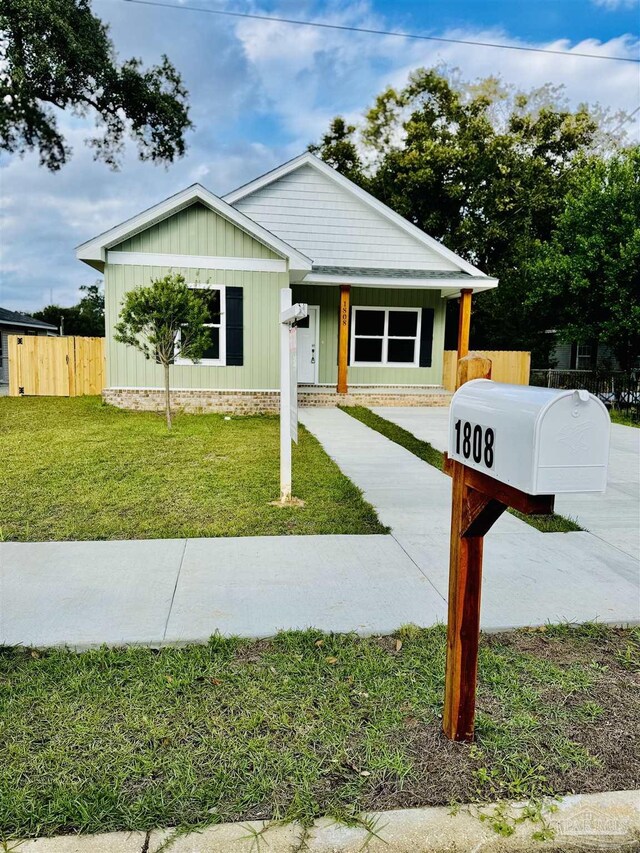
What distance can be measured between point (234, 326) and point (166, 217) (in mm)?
2636

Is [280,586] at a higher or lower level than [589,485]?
lower

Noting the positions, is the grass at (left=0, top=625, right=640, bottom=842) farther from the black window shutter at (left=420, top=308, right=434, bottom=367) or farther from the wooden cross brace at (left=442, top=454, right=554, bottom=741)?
the black window shutter at (left=420, top=308, right=434, bottom=367)

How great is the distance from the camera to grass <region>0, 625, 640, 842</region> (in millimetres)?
1978

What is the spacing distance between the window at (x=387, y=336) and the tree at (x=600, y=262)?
5466 mm

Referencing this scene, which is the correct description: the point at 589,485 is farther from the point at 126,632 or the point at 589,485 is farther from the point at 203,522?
the point at 203,522

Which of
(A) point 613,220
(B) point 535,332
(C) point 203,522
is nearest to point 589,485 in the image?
(C) point 203,522

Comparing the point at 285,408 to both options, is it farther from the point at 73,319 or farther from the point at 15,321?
the point at 73,319

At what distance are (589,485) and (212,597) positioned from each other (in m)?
2.53

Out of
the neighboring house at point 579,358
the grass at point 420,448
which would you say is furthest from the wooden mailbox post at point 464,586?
the neighboring house at point 579,358

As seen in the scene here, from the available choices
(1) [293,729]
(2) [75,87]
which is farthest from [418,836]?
(2) [75,87]

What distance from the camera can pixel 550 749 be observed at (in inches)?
89.4

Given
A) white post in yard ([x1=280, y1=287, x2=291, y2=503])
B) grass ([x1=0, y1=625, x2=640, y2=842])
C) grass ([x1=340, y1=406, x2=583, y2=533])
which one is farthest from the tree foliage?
grass ([x1=0, y1=625, x2=640, y2=842])

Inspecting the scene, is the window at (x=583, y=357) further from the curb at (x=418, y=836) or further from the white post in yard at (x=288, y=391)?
the curb at (x=418, y=836)

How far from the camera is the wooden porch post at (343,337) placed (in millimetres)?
14641
